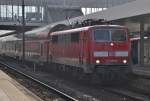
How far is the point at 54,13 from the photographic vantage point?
96250mm

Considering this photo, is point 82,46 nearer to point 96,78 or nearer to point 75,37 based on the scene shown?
point 75,37

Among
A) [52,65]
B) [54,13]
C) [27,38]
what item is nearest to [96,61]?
[52,65]

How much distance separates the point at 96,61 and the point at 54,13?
7598cm

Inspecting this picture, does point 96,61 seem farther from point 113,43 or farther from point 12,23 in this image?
point 12,23

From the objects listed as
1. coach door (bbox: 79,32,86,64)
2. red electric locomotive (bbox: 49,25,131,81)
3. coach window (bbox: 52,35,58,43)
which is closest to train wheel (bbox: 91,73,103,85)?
red electric locomotive (bbox: 49,25,131,81)

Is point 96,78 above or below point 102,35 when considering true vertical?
below

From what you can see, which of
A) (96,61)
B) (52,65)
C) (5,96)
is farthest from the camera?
(52,65)

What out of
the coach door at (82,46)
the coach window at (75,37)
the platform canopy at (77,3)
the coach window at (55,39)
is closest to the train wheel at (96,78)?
the coach door at (82,46)

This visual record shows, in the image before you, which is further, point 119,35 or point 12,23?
point 12,23

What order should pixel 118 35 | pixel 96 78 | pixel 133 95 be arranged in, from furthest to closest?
pixel 118 35 → pixel 96 78 → pixel 133 95

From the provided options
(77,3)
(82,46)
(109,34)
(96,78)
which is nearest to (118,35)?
(109,34)

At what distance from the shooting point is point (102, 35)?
2152 cm

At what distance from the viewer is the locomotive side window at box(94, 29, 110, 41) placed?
21.4m

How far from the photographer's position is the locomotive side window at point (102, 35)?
21417 mm
